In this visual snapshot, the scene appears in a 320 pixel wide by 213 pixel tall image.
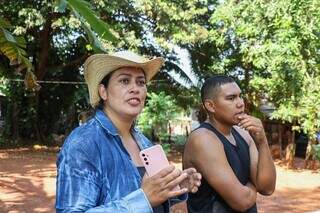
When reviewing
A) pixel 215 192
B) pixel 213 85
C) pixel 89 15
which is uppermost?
pixel 89 15

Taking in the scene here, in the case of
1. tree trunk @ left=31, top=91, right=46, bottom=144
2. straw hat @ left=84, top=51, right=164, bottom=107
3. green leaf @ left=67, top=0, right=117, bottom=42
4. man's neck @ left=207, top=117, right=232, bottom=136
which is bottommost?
tree trunk @ left=31, top=91, right=46, bottom=144

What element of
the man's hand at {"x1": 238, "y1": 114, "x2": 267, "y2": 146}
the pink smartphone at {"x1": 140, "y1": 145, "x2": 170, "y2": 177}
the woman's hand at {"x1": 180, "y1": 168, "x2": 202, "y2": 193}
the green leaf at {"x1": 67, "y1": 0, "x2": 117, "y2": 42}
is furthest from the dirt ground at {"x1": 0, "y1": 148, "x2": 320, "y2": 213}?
the pink smartphone at {"x1": 140, "y1": 145, "x2": 170, "y2": 177}

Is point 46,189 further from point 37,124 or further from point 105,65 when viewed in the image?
point 37,124

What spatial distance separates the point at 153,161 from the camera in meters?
1.44

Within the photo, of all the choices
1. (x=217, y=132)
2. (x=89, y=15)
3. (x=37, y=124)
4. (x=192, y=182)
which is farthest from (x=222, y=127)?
(x=37, y=124)

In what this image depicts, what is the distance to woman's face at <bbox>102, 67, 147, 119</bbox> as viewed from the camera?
1621mm

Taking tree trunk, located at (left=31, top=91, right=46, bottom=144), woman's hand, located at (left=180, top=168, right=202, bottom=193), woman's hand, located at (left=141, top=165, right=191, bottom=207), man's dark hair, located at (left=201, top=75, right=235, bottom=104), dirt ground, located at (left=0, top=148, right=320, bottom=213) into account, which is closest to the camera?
woman's hand, located at (left=141, top=165, right=191, bottom=207)

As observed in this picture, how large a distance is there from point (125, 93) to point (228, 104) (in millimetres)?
801

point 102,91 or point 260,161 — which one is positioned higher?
point 102,91

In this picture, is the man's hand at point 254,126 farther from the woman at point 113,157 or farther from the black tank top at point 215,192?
the woman at point 113,157

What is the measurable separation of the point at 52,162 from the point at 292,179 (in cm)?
691

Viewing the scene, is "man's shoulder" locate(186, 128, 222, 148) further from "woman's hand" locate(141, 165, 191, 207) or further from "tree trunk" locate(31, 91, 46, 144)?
"tree trunk" locate(31, 91, 46, 144)

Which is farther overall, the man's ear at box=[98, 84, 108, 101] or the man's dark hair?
→ the man's dark hair

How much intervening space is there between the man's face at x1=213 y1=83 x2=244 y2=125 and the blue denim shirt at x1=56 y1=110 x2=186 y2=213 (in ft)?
2.66
